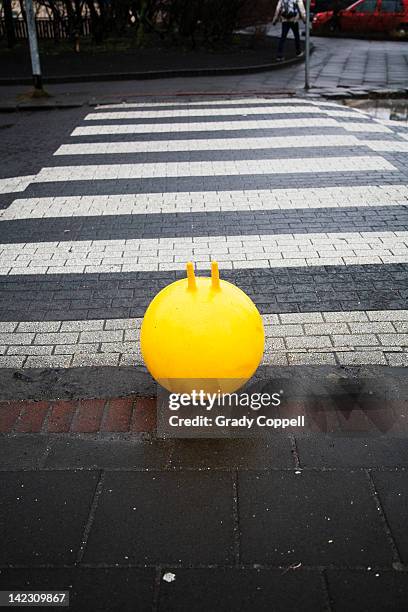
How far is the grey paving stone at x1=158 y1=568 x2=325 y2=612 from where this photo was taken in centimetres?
255

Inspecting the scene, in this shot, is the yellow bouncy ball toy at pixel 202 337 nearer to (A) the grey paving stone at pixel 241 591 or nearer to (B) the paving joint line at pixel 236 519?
(B) the paving joint line at pixel 236 519

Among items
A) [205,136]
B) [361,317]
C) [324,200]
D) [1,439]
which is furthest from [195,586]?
[205,136]

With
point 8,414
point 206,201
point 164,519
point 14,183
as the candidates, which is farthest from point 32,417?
point 14,183

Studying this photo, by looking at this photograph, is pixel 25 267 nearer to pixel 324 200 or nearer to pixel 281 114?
pixel 324 200

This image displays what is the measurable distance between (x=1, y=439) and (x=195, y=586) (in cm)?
156

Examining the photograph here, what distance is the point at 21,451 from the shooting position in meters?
3.52

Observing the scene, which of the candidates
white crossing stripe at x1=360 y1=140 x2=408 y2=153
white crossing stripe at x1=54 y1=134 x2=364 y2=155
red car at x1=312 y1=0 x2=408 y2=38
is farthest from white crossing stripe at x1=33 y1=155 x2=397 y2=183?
red car at x1=312 y1=0 x2=408 y2=38

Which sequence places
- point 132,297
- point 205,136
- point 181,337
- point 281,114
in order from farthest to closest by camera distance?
point 281,114 < point 205,136 < point 132,297 < point 181,337

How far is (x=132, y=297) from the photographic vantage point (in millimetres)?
5277

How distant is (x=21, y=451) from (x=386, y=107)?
40.7 ft

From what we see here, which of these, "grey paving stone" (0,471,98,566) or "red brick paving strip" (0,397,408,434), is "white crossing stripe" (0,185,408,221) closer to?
"red brick paving strip" (0,397,408,434)

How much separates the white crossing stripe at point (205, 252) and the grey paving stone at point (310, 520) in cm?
289

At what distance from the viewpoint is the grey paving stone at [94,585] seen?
2580mm

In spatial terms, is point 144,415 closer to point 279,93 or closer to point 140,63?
point 279,93
